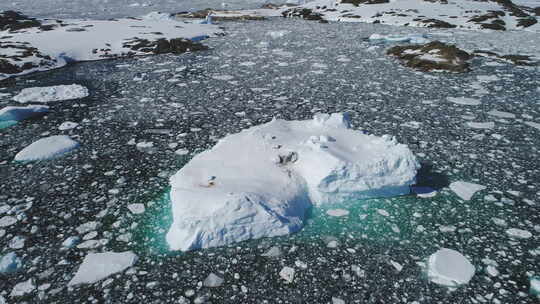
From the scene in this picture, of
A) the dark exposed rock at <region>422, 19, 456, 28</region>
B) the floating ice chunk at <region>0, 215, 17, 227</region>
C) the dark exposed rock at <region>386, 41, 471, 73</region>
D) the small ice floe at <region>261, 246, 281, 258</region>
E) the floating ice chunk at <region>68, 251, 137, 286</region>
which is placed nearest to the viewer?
the floating ice chunk at <region>68, 251, 137, 286</region>

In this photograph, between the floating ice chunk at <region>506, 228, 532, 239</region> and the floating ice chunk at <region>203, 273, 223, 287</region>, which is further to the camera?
the floating ice chunk at <region>506, 228, 532, 239</region>

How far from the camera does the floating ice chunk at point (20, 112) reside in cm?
439

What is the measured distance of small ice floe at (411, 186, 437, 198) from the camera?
3.07 m

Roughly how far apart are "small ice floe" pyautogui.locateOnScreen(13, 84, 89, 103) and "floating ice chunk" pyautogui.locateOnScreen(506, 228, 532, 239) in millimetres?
5766

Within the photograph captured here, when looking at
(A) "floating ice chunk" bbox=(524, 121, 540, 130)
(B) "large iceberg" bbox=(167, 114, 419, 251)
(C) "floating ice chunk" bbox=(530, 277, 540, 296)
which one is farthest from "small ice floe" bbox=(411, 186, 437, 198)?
(A) "floating ice chunk" bbox=(524, 121, 540, 130)

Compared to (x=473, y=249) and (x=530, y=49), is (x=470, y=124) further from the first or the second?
(x=530, y=49)

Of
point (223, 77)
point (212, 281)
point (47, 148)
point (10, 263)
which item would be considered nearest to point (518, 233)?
point (212, 281)

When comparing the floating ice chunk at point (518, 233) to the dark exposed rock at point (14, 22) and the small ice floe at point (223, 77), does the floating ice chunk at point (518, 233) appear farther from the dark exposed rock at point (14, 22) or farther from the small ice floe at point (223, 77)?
the dark exposed rock at point (14, 22)

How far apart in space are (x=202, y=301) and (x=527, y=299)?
6.51 feet

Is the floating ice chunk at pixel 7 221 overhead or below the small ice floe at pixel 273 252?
overhead

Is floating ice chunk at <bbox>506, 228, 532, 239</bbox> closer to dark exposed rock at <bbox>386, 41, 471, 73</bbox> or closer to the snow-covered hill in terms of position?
dark exposed rock at <bbox>386, 41, 471, 73</bbox>

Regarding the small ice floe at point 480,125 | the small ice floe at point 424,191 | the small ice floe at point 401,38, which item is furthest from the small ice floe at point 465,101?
the small ice floe at point 401,38

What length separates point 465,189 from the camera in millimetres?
3133

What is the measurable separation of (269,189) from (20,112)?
375 centimetres
